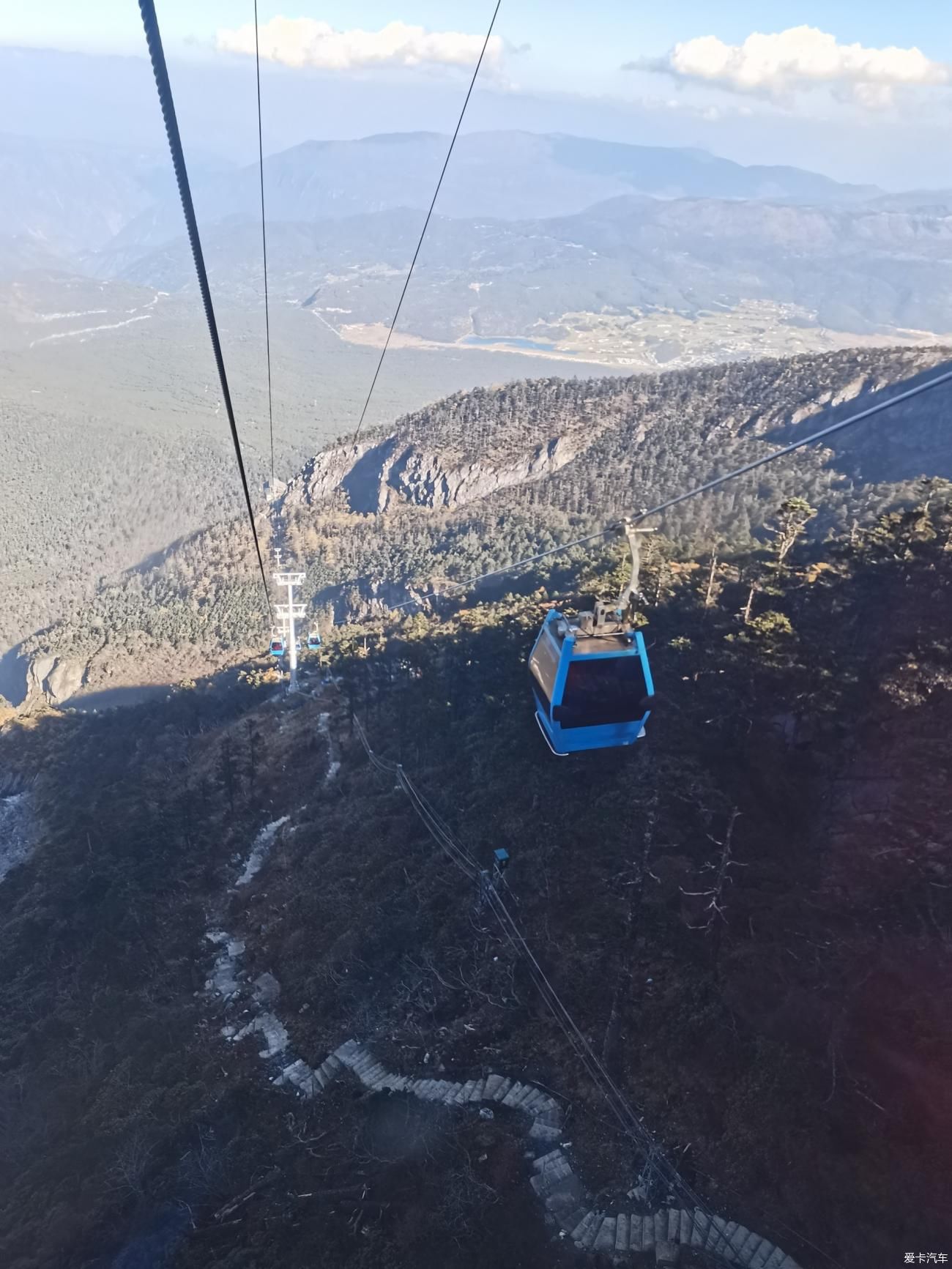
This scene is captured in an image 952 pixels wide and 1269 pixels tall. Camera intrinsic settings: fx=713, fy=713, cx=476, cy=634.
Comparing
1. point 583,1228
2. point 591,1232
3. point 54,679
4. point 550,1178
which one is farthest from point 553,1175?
point 54,679

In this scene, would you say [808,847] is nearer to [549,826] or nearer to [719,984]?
[719,984]

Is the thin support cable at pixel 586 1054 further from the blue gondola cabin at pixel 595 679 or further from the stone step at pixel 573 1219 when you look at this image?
the blue gondola cabin at pixel 595 679

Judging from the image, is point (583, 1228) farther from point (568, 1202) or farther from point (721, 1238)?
point (721, 1238)

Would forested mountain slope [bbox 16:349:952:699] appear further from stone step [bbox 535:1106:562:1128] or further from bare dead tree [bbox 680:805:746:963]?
stone step [bbox 535:1106:562:1128]

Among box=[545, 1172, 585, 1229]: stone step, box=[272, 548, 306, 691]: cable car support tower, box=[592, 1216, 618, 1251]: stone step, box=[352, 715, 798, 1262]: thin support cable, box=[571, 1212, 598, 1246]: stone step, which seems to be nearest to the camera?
box=[592, 1216, 618, 1251]: stone step

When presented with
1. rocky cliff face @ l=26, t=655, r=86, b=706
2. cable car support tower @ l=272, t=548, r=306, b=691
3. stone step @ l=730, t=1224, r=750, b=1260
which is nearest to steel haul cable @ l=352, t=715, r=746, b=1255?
stone step @ l=730, t=1224, r=750, b=1260

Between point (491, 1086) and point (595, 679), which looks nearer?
point (595, 679)

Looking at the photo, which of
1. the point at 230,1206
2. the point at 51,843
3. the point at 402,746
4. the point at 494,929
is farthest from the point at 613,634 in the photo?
the point at 51,843

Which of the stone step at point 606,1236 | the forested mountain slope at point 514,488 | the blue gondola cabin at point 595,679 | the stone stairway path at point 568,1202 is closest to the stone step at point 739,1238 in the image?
the stone stairway path at point 568,1202
